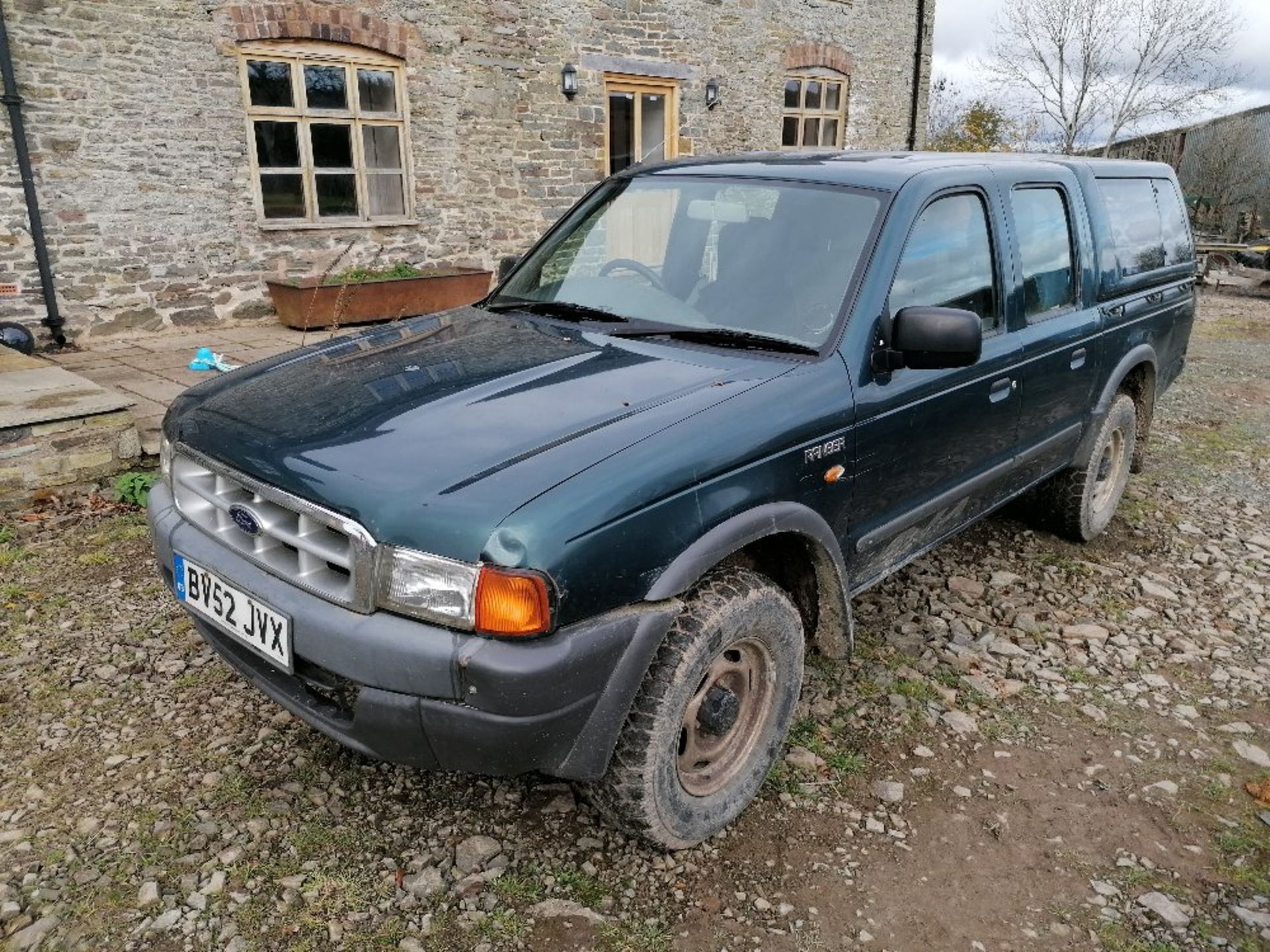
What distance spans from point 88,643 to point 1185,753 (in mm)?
4039

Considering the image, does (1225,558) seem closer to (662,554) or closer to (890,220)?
(890,220)

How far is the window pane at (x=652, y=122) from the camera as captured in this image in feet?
39.2

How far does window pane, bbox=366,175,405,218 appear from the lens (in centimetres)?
966

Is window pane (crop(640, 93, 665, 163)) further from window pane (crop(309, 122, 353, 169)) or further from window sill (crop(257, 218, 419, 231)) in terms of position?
window pane (crop(309, 122, 353, 169))

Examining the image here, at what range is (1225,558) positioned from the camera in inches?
180

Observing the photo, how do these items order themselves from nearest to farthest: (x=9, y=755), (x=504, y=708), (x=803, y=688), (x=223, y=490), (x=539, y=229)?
(x=504, y=708) → (x=223, y=490) → (x=9, y=755) → (x=803, y=688) → (x=539, y=229)

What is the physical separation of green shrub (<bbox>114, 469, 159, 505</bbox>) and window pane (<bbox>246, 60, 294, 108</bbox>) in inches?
205

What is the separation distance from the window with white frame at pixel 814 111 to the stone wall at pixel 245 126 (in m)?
0.70

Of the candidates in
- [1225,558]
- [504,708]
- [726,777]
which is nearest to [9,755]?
[504,708]

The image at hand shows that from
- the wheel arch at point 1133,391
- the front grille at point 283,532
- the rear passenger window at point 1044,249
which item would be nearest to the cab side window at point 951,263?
the rear passenger window at point 1044,249

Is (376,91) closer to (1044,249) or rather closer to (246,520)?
(1044,249)

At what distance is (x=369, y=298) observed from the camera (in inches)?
355

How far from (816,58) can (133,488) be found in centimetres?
1195

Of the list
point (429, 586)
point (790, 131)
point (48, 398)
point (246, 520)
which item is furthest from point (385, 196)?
point (429, 586)
